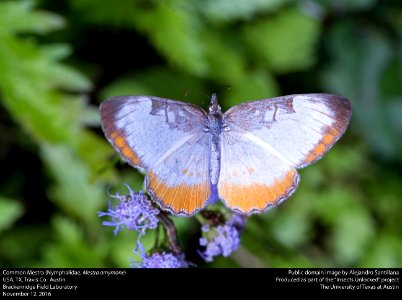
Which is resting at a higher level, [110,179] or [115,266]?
[110,179]

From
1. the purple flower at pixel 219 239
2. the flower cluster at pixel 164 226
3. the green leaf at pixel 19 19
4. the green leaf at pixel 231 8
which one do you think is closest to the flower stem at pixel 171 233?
the flower cluster at pixel 164 226

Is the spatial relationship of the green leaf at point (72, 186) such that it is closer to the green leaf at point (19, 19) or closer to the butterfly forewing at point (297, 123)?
the green leaf at point (19, 19)

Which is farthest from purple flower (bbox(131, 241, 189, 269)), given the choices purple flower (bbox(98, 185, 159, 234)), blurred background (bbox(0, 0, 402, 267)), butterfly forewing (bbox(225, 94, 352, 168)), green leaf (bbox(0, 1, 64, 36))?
green leaf (bbox(0, 1, 64, 36))

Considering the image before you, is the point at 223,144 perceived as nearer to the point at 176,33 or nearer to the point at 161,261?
the point at 161,261

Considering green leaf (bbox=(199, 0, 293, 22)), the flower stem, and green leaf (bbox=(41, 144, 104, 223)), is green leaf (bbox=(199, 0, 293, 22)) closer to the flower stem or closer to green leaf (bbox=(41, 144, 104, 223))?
green leaf (bbox=(41, 144, 104, 223))

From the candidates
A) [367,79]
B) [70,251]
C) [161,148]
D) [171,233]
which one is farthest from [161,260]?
[367,79]
